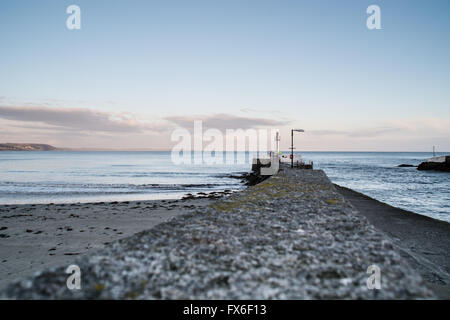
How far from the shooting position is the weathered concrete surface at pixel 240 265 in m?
2.71

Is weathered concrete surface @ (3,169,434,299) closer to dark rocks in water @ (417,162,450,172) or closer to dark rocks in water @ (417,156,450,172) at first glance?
dark rocks in water @ (417,162,450,172)

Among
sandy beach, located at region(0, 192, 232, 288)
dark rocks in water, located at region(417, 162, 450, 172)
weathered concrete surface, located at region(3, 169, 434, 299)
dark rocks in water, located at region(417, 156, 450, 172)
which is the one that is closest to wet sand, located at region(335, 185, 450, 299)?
Answer: weathered concrete surface, located at region(3, 169, 434, 299)

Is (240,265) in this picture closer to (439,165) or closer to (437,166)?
(439,165)

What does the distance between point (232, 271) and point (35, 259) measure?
9.68 metres

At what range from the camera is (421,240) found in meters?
11.9

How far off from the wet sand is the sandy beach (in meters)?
7.23

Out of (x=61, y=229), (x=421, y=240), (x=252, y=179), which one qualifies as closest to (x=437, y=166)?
(x=252, y=179)

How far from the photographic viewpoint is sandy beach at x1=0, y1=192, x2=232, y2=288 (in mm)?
9620

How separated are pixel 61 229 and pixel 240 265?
1350cm

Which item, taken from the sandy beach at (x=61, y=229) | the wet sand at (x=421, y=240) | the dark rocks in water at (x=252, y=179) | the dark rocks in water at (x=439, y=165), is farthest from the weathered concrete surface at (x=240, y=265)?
the dark rocks in water at (x=439, y=165)

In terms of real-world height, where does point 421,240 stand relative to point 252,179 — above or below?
below

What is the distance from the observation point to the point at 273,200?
751 centimetres
